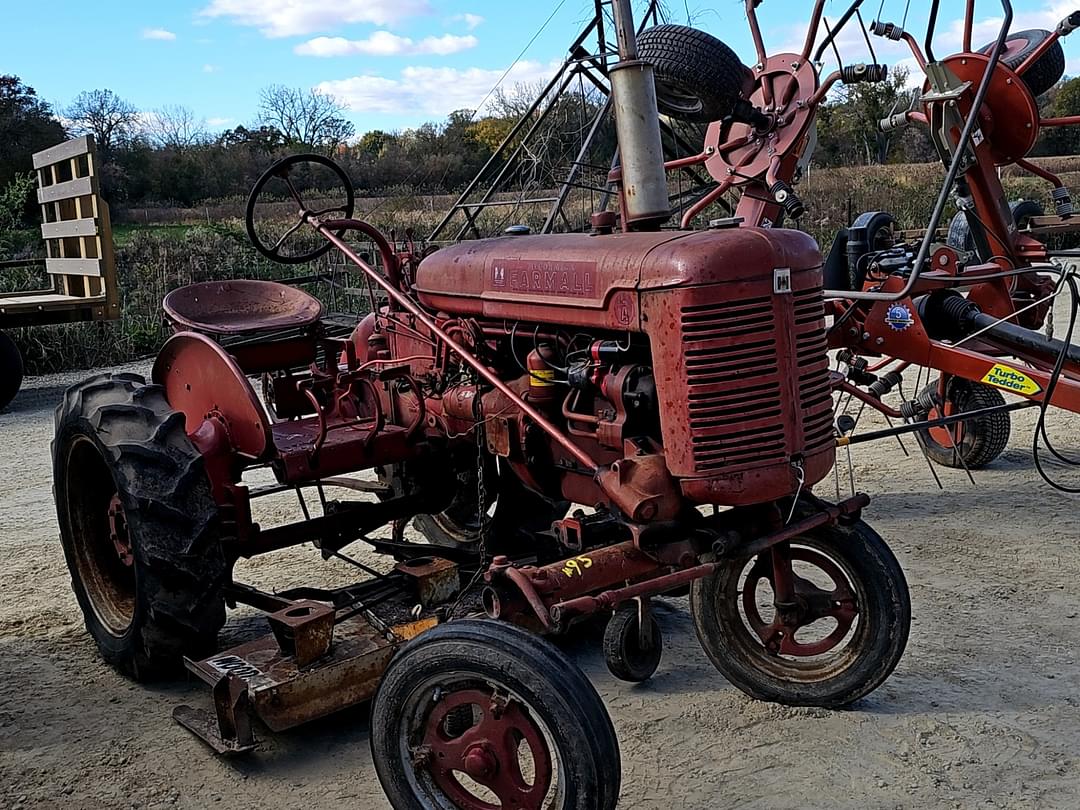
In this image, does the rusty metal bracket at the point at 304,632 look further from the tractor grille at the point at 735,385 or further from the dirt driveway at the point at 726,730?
the tractor grille at the point at 735,385

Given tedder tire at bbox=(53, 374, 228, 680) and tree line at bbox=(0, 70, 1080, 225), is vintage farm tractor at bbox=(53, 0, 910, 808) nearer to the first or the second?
tedder tire at bbox=(53, 374, 228, 680)

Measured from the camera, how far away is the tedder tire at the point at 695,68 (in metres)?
4.91

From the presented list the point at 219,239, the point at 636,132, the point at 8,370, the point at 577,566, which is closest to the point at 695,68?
the point at 636,132

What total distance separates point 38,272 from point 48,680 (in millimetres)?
9987

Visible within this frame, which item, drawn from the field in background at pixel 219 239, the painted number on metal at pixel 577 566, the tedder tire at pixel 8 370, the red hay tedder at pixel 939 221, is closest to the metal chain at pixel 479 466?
the painted number on metal at pixel 577 566

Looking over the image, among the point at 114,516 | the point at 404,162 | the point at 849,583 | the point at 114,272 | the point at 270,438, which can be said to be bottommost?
the point at 849,583

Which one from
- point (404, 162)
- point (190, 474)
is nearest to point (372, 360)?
point (190, 474)

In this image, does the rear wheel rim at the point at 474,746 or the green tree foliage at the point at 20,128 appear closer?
the rear wheel rim at the point at 474,746

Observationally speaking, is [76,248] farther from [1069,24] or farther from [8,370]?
[1069,24]

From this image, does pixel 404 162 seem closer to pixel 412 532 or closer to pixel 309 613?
pixel 412 532

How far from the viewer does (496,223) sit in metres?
13.0

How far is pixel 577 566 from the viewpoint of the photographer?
2.81 m

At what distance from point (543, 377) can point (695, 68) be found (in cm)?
239

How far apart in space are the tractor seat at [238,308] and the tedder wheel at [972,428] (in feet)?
11.8
